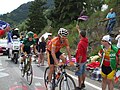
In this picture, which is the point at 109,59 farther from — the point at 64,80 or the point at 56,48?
the point at 56,48

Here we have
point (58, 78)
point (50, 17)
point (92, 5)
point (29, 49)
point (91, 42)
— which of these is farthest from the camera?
point (50, 17)

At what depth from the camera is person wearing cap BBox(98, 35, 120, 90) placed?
28.2ft

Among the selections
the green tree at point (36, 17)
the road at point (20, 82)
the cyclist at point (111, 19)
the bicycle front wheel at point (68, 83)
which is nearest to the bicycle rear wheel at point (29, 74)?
the road at point (20, 82)

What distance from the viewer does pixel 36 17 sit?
58.0m

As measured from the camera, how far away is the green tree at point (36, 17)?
56.2 metres

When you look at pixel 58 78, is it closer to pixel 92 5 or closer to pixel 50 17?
pixel 92 5

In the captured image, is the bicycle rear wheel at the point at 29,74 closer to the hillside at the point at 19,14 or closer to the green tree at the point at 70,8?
the green tree at the point at 70,8

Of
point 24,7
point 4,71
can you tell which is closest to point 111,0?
point 4,71

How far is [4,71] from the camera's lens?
53.5ft

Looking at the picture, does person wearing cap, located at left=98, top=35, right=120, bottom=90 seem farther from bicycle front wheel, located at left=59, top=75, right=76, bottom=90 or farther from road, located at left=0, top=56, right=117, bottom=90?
road, located at left=0, top=56, right=117, bottom=90

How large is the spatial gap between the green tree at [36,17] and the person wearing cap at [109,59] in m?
47.0

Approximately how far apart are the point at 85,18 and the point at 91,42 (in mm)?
5644

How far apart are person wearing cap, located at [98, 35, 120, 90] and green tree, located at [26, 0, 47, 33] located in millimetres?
47015

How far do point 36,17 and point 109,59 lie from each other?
49838 millimetres
